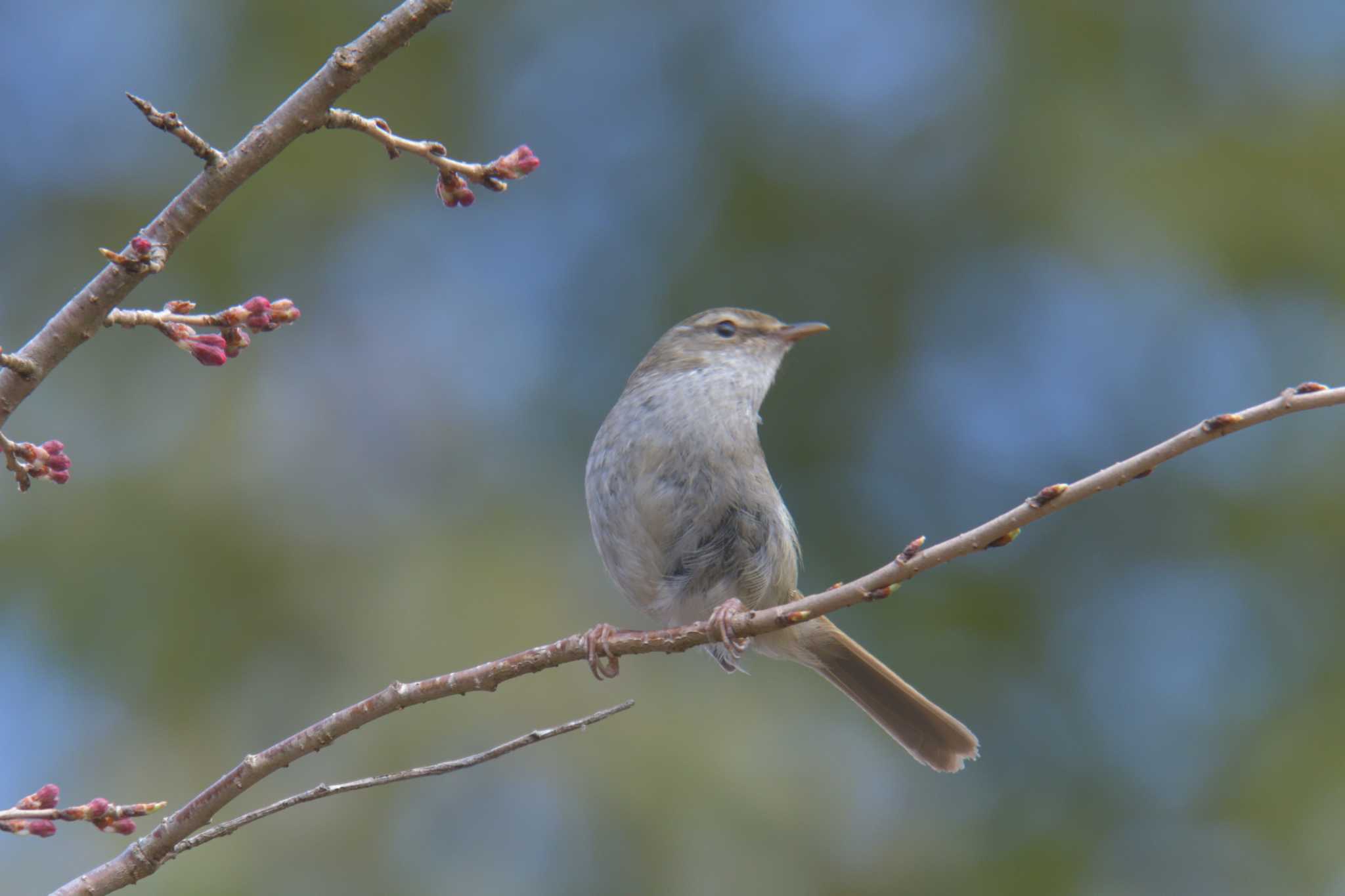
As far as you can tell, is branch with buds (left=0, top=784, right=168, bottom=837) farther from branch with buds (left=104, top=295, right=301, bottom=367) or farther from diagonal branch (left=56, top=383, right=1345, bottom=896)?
branch with buds (left=104, top=295, right=301, bottom=367)

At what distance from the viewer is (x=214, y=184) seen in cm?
221

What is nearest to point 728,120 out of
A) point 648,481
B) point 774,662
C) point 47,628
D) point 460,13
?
point 460,13

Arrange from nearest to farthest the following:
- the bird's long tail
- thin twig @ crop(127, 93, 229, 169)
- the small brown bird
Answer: thin twig @ crop(127, 93, 229, 169) → the small brown bird → the bird's long tail

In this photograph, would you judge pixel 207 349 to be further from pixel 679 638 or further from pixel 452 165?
pixel 679 638

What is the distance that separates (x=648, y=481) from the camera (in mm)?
4516

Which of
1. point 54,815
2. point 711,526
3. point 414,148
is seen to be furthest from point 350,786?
point 711,526

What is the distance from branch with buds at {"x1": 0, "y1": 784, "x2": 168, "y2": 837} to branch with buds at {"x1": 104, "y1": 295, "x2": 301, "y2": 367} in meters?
0.80

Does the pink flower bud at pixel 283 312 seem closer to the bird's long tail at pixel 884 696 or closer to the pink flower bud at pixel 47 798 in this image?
the pink flower bud at pixel 47 798

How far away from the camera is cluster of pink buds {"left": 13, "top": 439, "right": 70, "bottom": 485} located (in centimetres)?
247

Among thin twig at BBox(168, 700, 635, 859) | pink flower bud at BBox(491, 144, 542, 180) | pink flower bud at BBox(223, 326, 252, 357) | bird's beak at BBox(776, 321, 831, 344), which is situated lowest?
thin twig at BBox(168, 700, 635, 859)

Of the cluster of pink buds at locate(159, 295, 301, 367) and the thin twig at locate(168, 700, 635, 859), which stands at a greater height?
the cluster of pink buds at locate(159, 295, 301, 367)

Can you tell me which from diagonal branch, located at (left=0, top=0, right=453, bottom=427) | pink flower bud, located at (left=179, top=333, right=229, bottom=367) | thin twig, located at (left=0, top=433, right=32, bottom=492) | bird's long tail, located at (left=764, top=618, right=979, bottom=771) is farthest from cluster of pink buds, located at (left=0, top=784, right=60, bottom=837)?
bird's long tail, located at (left=764, top=618, right=979, bottom=771)

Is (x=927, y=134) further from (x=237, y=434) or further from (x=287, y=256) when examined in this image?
(x=237, y=434)

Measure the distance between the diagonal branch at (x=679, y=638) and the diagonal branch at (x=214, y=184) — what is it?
73cm
